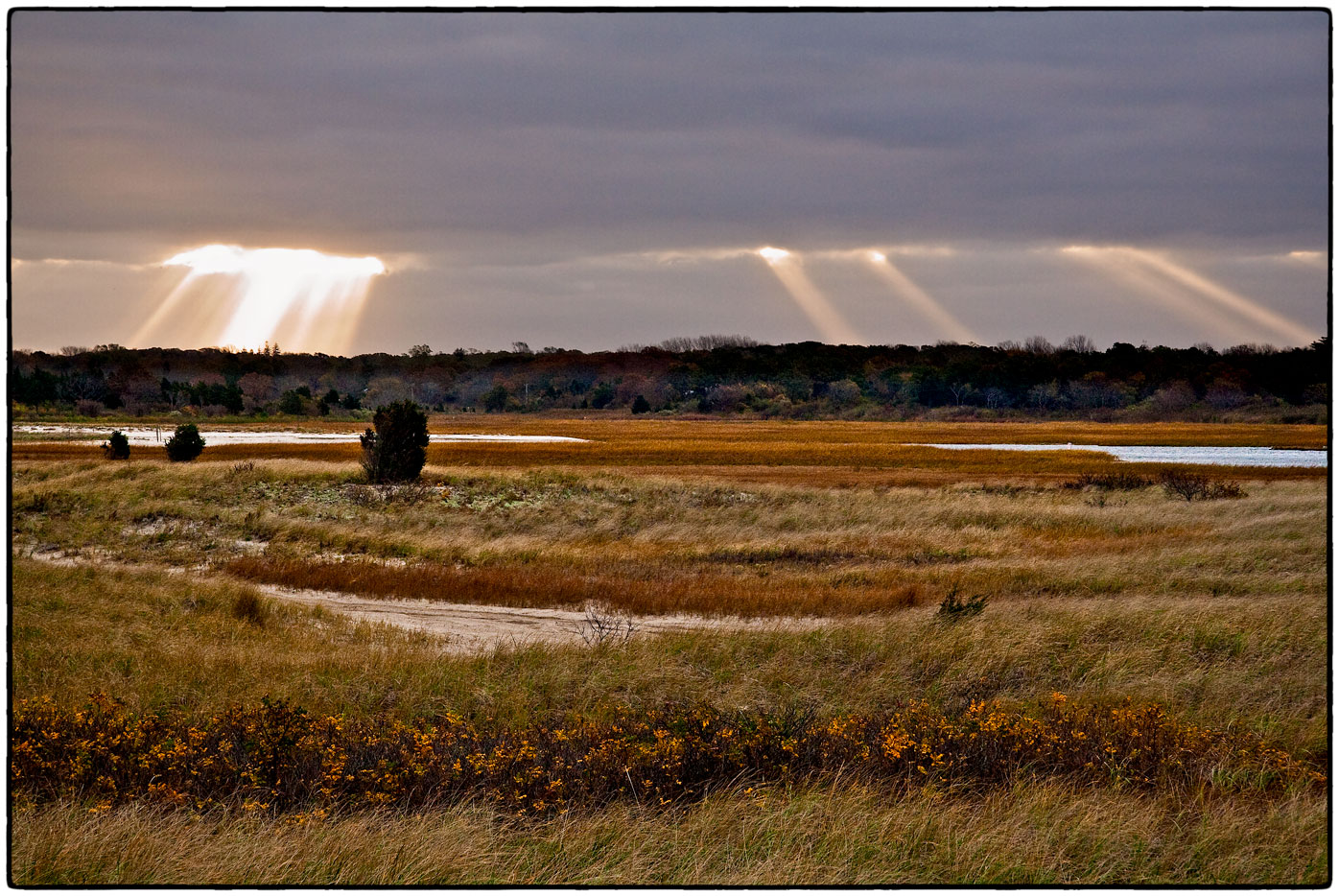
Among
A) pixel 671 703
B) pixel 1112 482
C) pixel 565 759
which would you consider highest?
pixel 1112 482

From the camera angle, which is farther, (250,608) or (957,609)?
(250,608)

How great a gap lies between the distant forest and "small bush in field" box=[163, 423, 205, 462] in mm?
5969

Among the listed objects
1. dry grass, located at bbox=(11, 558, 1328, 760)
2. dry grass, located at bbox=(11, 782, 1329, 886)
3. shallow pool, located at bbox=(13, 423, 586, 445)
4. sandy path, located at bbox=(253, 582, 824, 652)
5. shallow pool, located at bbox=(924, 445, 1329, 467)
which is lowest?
sandy path, located at bbox=(253, 582, 824, 652)

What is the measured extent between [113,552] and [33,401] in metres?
25.5

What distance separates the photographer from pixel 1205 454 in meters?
60.5

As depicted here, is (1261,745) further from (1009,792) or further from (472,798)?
(472,798)

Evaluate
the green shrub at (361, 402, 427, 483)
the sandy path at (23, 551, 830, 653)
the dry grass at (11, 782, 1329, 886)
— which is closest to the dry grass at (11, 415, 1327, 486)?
the green shrub at (361, 402, 427, 483)

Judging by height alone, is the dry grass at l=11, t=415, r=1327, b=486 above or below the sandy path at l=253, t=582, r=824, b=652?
above

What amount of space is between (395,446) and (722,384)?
109m

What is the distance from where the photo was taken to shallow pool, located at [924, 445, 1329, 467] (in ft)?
177

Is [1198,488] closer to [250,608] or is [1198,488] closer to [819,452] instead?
[819,452]

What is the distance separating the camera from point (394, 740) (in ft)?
29.4

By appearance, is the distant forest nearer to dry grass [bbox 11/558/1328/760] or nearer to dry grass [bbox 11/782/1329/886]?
dry grass [bbox 11/558/1328/760]

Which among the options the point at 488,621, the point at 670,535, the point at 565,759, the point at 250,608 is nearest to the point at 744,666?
the point at 565,759
